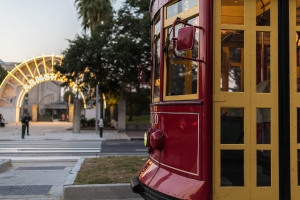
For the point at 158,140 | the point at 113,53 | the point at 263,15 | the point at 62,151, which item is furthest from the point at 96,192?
the point at 113,53

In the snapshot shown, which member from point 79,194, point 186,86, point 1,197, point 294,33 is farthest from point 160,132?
point 1,197

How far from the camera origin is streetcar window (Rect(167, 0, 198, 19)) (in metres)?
4.04

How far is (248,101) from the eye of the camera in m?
3.74

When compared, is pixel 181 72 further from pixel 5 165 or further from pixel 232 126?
pixel 5 165

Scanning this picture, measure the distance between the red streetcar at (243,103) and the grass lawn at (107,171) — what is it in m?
3.59

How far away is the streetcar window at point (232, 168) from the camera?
3732 millimetres

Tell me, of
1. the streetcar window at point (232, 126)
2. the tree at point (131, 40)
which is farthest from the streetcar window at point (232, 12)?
the tree at point (131, 40)

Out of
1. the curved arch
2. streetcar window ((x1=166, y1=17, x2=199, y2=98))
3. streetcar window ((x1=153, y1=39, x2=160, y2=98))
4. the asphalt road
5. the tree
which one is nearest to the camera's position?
streetcar window ((x1=166, y1=17, x2=199, y2=98))

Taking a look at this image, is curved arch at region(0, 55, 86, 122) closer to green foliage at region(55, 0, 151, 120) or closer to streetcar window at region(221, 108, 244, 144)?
green foliage at region(55, 0, 151, 120)

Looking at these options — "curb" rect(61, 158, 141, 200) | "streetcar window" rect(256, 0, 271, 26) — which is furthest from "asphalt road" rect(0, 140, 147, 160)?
"streetcar window" rect(256, 0, 271, 26)

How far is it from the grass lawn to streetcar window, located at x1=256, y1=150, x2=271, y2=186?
3838 mm

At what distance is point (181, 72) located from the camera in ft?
13.7

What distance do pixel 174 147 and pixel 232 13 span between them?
1557 mm

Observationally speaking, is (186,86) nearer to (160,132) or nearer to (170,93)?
(170,93)
